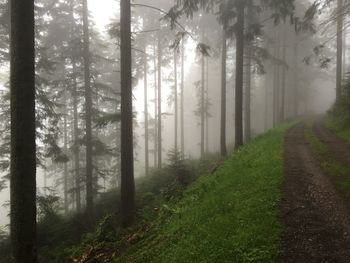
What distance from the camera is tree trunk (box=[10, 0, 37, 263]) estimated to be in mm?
6914

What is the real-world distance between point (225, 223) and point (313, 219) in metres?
1.78

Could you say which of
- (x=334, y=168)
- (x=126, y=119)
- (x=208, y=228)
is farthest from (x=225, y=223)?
(x=126, y=119)

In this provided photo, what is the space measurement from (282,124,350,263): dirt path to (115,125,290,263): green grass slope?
0.79 feet

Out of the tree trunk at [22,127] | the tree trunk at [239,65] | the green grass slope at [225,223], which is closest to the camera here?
the green grass slope at [225,223]

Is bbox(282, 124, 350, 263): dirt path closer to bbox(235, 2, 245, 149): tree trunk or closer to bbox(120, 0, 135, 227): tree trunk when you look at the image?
bbox(120, 0, 135, 227): tree trunk

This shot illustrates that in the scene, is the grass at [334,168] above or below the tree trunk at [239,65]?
below

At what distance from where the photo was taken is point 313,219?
6695 mm

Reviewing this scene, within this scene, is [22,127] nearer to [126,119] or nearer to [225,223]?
[225,223]

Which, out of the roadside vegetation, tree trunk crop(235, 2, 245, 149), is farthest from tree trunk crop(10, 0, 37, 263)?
tree trunk crop(235, 2, 245, 149)

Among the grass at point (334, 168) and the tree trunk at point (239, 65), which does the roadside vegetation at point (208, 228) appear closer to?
the grass at point (334, 168)

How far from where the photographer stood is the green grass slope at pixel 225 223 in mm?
5975

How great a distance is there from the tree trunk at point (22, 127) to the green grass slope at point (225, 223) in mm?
2336

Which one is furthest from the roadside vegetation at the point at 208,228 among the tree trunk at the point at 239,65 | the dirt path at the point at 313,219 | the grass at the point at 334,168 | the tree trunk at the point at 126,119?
the tree trunk at the point at 239,65

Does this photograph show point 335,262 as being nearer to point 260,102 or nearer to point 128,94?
point 128,94
